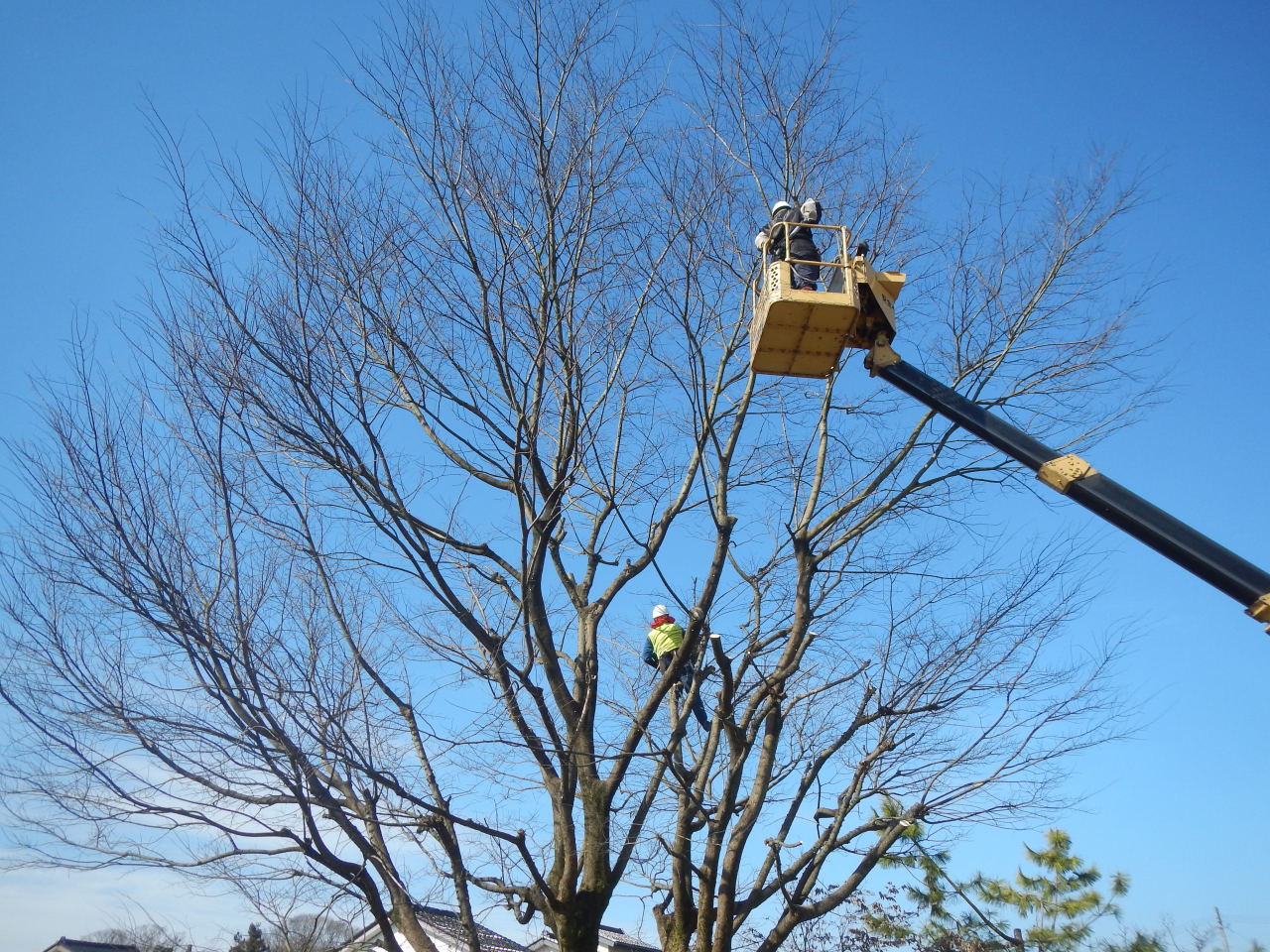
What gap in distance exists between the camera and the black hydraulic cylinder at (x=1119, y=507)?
5.87m

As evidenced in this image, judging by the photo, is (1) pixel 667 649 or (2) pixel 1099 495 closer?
(2) pixel 1099 495

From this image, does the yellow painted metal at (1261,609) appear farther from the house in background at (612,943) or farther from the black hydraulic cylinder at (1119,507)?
the house in background at (612,943)

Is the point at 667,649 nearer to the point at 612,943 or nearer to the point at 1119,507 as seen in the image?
the point at 1119,507

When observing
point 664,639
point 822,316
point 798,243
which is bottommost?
point 664,639

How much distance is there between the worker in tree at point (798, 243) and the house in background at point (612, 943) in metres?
13.8

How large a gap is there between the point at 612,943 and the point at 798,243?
14.7 m

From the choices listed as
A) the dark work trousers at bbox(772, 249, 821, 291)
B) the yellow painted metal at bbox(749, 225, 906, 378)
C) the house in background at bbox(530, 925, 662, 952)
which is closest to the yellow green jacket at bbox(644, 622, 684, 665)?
the yellow painted metal at bbox(749, 225, 906, 378)

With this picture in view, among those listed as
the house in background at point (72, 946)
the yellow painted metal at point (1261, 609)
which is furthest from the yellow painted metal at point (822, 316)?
the house in background at point (72, 946)

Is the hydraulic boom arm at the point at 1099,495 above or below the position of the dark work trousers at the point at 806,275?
below

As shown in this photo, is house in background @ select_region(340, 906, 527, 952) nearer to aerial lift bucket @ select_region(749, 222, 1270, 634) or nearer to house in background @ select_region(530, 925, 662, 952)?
house in background @ select_region(530, 925, 662, 952)

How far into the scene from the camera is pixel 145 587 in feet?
18.8

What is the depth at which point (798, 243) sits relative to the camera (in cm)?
730

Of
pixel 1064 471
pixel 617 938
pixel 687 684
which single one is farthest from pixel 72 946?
pixel 1064 471

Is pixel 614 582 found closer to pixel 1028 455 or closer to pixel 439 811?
pixel 439 811
